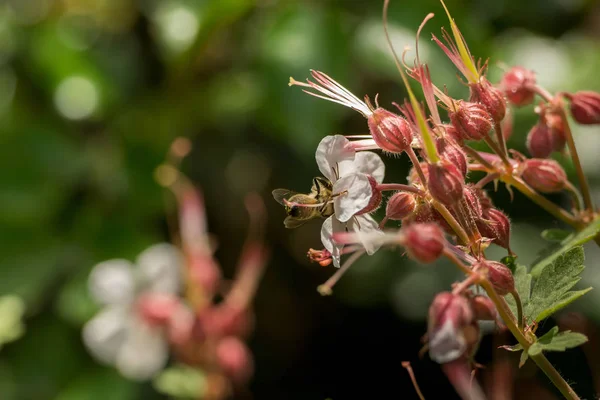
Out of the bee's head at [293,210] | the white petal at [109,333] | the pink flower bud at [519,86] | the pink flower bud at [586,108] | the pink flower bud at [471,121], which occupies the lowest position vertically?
the white petal at [109,333]

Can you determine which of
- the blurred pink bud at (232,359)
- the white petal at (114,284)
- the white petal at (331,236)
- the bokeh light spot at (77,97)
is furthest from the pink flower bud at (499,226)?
the bokeh light spot at (77,97)

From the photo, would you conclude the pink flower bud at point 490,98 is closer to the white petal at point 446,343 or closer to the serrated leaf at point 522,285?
the serrated leaf at point 522,285

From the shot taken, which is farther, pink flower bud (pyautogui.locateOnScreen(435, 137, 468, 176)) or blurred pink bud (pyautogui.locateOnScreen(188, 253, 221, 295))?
blurred pink bud (pyautogui.locateOnScreen(188, 253, 221, 295))

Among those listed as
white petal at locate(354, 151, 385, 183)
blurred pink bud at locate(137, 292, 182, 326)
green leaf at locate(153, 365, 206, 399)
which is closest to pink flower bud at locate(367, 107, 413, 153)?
white petal at locate(354, 151, 385, 183)

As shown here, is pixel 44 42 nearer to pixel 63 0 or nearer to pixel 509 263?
pixel 63 0

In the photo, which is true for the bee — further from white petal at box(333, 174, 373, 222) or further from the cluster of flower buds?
the cluster of flower buds

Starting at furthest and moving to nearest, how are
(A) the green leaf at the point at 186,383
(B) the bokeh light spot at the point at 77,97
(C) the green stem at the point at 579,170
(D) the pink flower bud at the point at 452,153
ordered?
(B) the bokeh light spot at the point at 77,97, (A) the green leaf at the point at 186,383, (C) the green stem at the point at 579,170, (D) the pink flower bud at the point at 452,153

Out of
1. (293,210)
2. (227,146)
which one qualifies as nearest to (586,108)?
(293,210)
